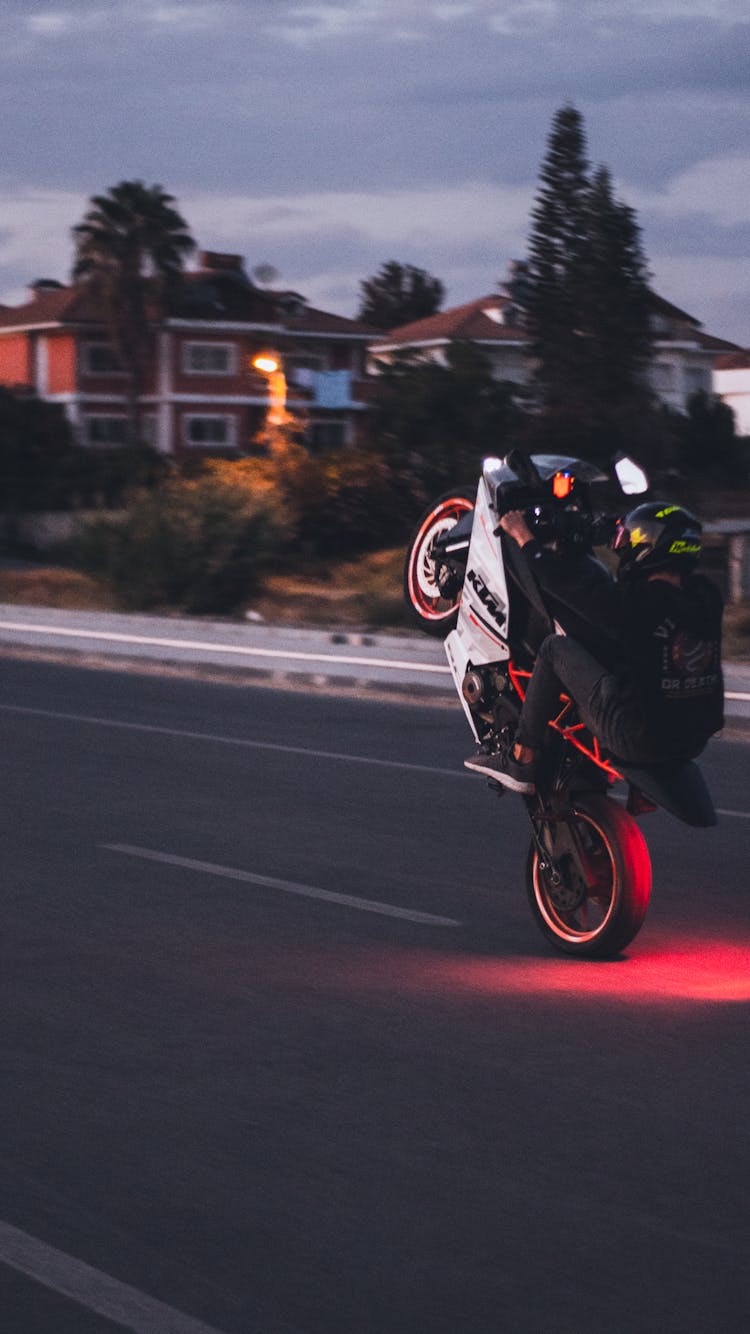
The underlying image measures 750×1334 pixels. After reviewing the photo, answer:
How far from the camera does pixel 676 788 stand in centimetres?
751

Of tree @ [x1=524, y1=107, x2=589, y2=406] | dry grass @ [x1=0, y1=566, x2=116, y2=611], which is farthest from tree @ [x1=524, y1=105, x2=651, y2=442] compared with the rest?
dry grass @ [x1=0, y1=566, x2=116, y2=611]

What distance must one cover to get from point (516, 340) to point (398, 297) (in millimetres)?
33629

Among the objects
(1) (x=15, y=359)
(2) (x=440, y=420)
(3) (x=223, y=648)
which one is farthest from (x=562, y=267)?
(3) (x=223, y=648)

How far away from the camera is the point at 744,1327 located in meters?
4.24

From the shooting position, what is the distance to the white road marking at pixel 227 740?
1417 cm

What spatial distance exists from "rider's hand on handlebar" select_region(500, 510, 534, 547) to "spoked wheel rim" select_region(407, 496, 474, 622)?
1.15 metres

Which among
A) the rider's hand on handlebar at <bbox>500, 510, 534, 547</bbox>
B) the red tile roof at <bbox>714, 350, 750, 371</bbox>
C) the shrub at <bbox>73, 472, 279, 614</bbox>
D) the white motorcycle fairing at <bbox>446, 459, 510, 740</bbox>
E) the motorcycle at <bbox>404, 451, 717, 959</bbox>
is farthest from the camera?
the red tile roof at <bbox>714, 350, 750, 371</bbox>

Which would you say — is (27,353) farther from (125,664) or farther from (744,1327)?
(744,1327)

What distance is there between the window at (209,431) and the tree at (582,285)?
1547 cm

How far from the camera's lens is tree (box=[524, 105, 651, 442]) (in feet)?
218

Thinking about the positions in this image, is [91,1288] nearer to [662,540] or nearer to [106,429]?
[662,540]

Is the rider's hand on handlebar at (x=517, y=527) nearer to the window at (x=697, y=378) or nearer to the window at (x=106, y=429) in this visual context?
the window at (x=106, y=429)

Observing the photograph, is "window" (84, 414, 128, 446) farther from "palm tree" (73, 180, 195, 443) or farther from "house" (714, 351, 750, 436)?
"house" (714, 351, 750, 436)

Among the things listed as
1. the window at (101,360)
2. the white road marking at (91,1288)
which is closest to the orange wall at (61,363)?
the window at (101,360)
